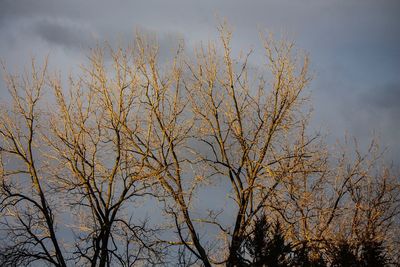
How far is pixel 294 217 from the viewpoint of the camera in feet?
56.0

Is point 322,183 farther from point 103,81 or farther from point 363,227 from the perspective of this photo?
point 103,81

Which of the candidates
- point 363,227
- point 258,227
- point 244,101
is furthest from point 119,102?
point 363,227

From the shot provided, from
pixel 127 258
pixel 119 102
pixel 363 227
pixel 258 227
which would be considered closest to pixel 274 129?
pixel 258 227

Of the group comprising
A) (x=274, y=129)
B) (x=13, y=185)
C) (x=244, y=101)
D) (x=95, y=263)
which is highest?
(x=244, y=101)

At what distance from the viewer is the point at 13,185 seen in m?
15.1

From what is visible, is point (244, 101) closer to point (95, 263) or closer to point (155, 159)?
point (155, 159)

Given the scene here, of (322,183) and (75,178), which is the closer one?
(75,178)

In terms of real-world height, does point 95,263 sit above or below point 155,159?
below

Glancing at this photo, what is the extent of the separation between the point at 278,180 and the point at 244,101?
3.37 meters

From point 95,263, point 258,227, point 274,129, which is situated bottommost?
point 95,263

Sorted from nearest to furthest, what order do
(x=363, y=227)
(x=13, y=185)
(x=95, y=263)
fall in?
(x=95, y=263) → (x=13, y=185) → (x=363, y=227)

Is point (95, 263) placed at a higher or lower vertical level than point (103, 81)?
lower

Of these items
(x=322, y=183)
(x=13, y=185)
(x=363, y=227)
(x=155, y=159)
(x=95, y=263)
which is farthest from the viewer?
(x=363, y=227)

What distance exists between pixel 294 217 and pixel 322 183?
210 cm
